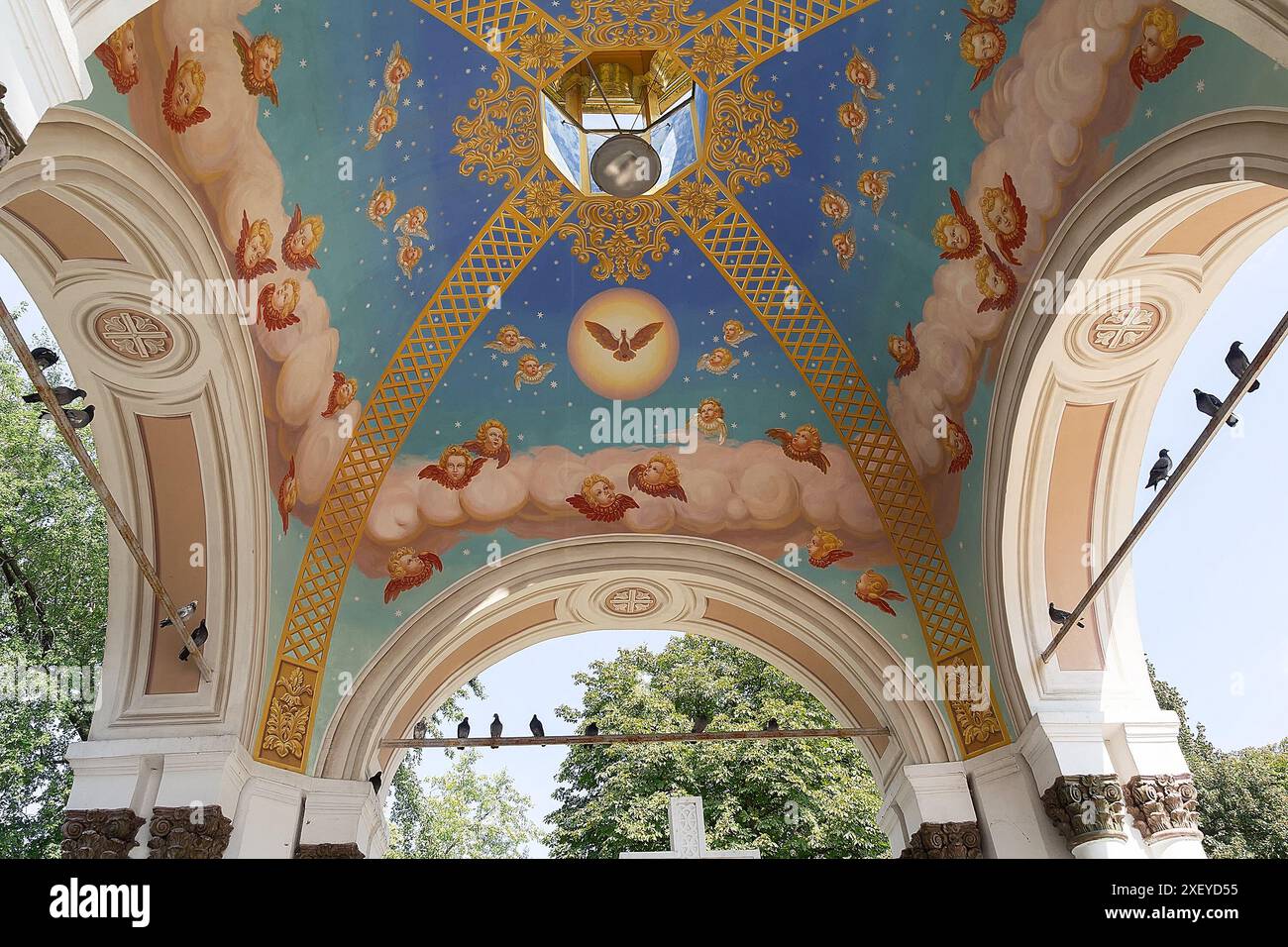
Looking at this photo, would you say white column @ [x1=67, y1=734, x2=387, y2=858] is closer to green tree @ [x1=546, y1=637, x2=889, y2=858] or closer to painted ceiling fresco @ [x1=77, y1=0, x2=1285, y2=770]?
painted ceiling fresco @ [x1=77, y1=0, x2=1285, y2=770]

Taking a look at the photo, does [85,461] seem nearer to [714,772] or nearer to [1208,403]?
[1208,403]

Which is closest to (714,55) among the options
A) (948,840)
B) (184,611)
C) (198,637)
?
(184,611)

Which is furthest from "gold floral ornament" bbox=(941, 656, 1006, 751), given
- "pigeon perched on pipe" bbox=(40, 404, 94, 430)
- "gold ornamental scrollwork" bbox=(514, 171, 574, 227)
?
"pigeon perched on pipe" bbox=(40, 404, 94, 430)

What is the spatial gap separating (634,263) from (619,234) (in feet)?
1.11

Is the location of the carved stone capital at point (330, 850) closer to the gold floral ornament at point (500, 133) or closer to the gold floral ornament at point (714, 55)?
the gold floral ornament at point (500, 133)

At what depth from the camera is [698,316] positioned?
400 inches

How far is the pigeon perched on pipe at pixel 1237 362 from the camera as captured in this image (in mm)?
6434

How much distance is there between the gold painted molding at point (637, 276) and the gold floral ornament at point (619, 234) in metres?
0.01

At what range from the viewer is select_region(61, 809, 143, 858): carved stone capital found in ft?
25.0
